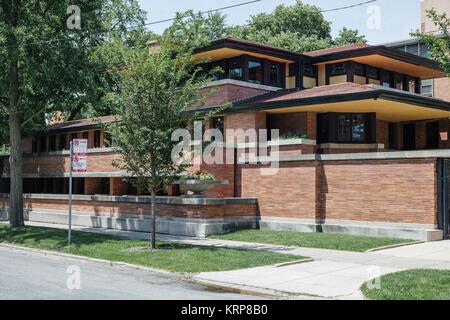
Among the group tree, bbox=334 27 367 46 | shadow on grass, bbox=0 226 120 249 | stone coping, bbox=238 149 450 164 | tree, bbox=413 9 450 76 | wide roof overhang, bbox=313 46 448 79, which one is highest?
tree, bbox=334 27 367 46

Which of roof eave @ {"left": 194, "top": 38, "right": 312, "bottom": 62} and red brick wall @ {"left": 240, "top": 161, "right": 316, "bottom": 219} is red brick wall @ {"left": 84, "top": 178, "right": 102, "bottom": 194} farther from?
red brick wall @ {"left": 240, "top": 161, "right": 316, "bottom": 219}

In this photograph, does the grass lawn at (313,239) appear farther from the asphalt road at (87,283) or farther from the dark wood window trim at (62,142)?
the dark wood window trim at (62,142)

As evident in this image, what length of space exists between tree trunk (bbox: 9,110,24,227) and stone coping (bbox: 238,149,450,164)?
34.2ft

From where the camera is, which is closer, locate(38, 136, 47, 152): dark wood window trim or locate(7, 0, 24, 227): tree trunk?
locate(7, 0, 24, 227): tree trunk

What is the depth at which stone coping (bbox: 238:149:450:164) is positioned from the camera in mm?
18391

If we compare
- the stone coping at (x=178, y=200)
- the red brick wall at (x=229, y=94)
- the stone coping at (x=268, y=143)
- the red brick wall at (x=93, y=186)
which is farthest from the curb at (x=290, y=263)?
the red brick wall at (x=93, y=186)

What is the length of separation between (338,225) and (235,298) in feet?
35.4

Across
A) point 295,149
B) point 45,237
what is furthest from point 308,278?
point 45,237

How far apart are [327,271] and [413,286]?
2778mm

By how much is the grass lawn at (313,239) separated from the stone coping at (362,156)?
288 centimetres

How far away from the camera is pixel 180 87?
17734 mm

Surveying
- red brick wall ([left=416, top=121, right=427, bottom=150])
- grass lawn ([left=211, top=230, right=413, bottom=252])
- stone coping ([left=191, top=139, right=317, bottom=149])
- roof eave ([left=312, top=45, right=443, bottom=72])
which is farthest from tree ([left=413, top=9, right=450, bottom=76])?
red brick wall ([left=416, top=121, right=427, bottom=150])

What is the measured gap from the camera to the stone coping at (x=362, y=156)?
60.3 ft
